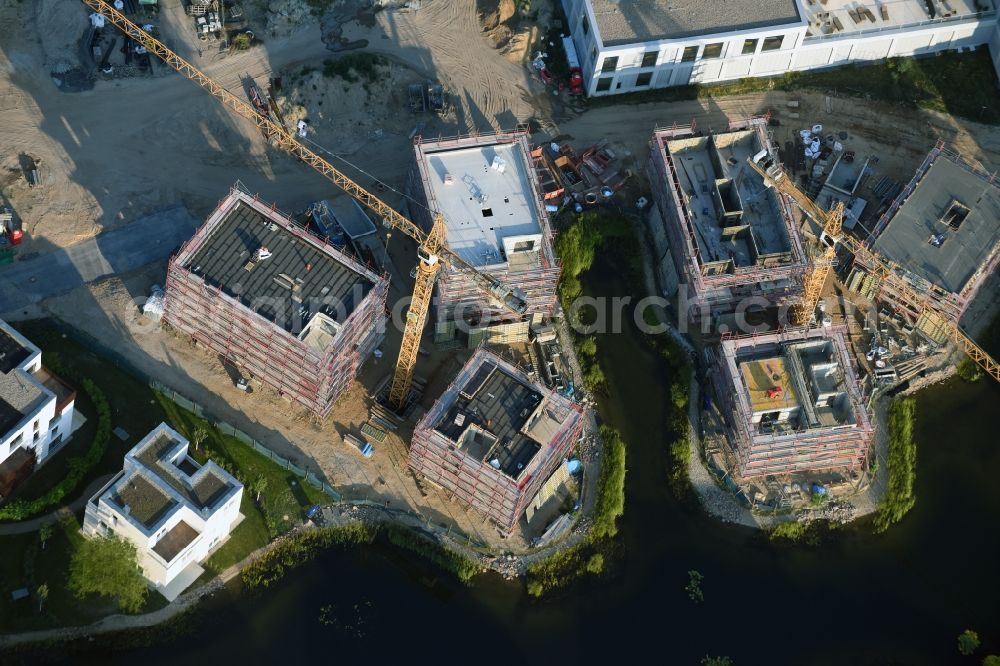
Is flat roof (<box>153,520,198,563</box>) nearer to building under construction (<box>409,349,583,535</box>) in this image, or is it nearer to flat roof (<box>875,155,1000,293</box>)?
building under construction (<box>409,349,583,535</box>)

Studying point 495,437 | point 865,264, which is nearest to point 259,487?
point 495,437

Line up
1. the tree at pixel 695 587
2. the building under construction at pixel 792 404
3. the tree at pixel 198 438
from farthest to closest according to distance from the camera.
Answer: the tree at pixel 198 438 → the tree at pixel 695 587 → the building under construction at pixel 792 404

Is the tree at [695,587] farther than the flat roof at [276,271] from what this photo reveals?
Yes

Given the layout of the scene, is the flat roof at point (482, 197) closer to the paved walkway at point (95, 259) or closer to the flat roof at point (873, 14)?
the paved walkway at point (95, 259)

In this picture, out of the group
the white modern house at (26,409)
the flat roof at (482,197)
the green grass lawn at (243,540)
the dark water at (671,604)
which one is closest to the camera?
the white modern house at (26,409)

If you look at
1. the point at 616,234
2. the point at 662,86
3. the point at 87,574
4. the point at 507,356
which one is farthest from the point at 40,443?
the point at 662,86

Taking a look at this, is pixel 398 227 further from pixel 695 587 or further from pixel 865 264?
pixel 865 264

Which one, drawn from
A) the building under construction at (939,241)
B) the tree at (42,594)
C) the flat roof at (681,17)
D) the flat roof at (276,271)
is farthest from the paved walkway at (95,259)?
the building under construction at (939,241)

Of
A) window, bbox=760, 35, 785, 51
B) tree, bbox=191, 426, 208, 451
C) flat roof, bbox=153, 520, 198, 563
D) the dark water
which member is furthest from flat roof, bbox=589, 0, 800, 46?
flat roof, bbox=153, 520, 198, 563
